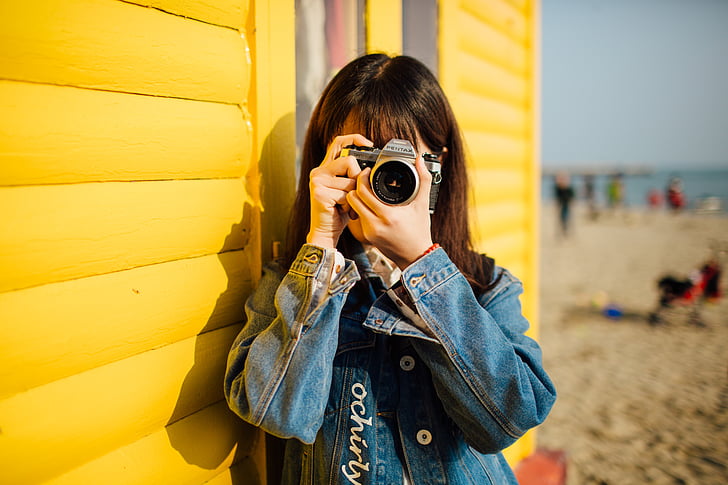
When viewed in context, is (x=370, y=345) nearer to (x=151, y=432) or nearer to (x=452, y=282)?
(x=452, y=282)

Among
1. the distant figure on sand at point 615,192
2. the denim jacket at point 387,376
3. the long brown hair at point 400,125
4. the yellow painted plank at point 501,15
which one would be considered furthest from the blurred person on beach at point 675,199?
the denim jacket at point 387,376

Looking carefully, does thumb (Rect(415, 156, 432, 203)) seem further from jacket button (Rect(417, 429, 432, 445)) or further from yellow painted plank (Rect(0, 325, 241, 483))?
yellow painted plank (Rect(0, 325, 241, 483))

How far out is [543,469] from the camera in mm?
3023

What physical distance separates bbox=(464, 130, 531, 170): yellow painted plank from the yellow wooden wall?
146 cm

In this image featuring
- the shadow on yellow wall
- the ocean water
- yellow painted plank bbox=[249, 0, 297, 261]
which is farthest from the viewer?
the ocean water

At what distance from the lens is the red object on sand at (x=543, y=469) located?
2.90 m

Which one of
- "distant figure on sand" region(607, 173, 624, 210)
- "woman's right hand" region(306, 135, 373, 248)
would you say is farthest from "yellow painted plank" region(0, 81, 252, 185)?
"distant figure on sand" region(607, 173, 624, 210)

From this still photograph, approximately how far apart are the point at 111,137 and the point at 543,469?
120 inches

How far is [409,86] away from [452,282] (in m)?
0.56

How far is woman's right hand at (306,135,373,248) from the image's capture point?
113 centimetres

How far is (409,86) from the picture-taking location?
1.32 meters

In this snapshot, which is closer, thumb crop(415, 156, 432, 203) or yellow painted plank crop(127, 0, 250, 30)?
thumb crop(415, 156, 432, 203)

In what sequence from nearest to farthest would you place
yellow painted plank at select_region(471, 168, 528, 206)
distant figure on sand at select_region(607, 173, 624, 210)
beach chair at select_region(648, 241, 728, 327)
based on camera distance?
yellow painted plank at select_region(471, 168, 528, 206)
beach chair at select_region(648, 241, 728, 327)
distant figure on sand at select_region(607, 173, 624, 210)

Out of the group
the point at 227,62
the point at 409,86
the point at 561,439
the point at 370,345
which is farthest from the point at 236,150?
the point at 561,439
